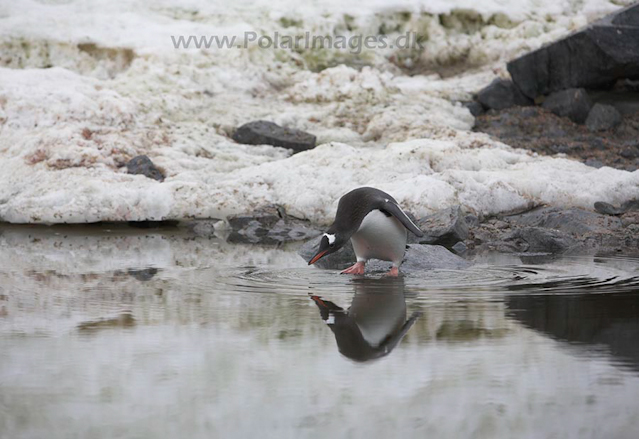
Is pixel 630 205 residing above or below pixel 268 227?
above

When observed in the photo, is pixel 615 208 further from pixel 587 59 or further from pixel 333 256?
pixel 587 59

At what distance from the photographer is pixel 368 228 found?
679cm

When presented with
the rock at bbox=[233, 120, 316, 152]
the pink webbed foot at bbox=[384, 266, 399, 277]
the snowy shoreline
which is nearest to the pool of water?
the pink webbed foot at bbox=[384, 266, 399, 277]

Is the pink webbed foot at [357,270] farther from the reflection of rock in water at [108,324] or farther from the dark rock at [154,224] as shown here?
the dark rock at [154,224]

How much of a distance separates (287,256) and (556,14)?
1239cm

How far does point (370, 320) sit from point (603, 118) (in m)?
10.8

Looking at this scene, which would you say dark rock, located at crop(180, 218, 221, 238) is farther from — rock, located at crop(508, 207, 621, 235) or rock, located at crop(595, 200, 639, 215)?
rock, located at crop(595, 200, 639, 215)

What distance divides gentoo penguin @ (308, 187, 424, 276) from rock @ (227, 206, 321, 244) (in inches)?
121

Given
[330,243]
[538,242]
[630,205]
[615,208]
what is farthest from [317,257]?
[630,205]

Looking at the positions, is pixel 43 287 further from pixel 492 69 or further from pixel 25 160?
pixel 492 69

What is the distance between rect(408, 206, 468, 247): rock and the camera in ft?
29.3

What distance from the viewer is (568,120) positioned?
14742mm

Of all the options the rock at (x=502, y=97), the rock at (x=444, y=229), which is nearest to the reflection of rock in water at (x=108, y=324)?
the rock at (x=444, y=229)

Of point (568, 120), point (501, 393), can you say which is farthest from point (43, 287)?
point (568, 120)
